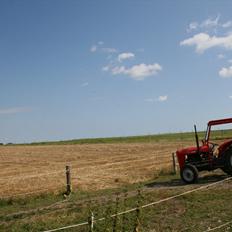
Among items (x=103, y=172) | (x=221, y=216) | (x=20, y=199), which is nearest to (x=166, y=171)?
(x=103, y=172)

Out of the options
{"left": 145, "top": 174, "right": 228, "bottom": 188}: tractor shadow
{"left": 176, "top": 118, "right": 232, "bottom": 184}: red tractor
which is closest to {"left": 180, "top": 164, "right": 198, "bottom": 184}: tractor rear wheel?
{"left": 176, "top": 118, "right": 232, "bottom": 184}: red tractor

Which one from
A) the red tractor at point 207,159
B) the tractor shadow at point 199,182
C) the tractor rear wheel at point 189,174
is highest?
the red tractor at point 207,159

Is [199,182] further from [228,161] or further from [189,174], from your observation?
[228,161]

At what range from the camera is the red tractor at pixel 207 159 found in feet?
48.4

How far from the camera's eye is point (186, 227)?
8.98 m

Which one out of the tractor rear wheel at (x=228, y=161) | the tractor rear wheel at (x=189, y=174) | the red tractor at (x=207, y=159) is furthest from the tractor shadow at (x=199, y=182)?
the tractor rear wheel at (x=228, y=161)

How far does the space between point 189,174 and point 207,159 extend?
2.79 ft

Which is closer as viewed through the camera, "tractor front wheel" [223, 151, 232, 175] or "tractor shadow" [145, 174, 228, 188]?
"tractor front wheel" [223, 151, 232, 175]

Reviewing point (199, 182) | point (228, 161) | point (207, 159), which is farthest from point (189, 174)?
point (228, 161)

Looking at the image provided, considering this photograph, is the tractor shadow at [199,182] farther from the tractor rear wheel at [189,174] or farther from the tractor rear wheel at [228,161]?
the tractor rear wheel at [228,161]

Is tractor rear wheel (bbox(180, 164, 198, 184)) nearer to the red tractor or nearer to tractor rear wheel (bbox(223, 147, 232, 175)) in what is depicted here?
the red tractor

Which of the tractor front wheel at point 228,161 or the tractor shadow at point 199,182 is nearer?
the tractor front wheel at point 228,161

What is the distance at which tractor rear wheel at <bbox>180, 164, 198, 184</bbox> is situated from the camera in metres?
14.7

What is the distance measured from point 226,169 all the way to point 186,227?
20.7 feet
